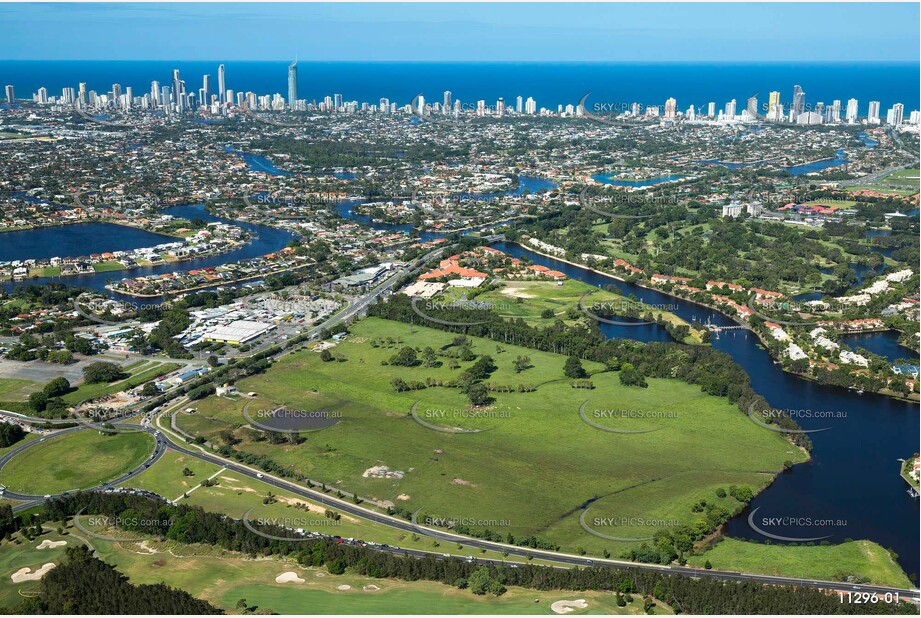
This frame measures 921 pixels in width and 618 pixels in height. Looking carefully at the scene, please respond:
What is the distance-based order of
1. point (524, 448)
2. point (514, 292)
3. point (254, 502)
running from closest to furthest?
point (254, 502) < point (524, 448) < point (514, 292)

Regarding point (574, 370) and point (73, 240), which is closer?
point (574, 370)

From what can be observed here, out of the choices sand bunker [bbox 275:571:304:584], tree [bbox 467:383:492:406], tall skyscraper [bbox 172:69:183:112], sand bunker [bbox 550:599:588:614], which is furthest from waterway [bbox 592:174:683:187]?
tall skyscraper [bbox 172:69:183:112]

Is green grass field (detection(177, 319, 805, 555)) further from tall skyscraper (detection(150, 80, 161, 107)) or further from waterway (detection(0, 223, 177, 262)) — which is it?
tall skyscraper (detection(150, 80, 161, 107))

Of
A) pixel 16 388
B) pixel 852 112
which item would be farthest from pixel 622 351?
pixel 852 112

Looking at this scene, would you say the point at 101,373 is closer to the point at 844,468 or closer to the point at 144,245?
the point at 144,245

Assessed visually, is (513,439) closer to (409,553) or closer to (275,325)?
(409,553)

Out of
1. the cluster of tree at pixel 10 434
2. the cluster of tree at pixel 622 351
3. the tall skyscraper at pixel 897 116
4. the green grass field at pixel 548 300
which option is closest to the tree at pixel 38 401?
the cluster of tree at pixel 10 434
